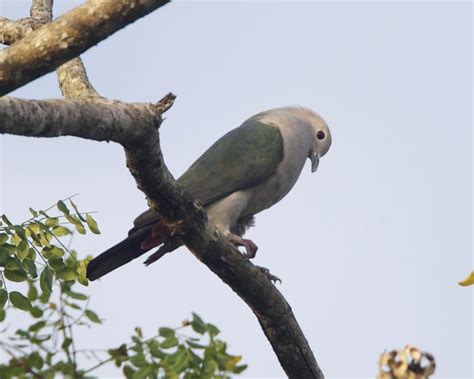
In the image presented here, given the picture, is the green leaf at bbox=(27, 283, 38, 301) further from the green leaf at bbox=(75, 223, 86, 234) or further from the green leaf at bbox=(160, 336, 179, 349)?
the green leaf at bbox=(160, 336, 179, 349)

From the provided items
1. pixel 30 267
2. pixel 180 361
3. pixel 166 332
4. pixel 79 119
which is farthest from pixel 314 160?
pixel 79 119

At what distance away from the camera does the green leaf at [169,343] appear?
3.61 metres

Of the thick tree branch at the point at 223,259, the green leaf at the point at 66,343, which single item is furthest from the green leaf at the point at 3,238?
the thick tree branch at the point at 223,259

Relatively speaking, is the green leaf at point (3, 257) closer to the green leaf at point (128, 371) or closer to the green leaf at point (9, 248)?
the green leaf at point (9, 248)

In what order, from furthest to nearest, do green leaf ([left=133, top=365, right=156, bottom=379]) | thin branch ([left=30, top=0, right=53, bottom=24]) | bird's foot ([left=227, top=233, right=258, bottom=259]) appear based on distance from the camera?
1. thin branch ([left=30, top=0, right=53, bottom=24])
2. bird's foot ([left=227, top=233, right=258, bottom=259])
3. green leaf ([left=133, top=365, right=156, bottom=379])

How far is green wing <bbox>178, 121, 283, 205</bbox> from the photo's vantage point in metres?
5.40

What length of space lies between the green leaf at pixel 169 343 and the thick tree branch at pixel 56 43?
1.30 meters

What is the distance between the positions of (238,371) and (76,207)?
3.30 feet

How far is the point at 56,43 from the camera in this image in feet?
9.22

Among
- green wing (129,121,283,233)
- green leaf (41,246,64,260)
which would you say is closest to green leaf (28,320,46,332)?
green leaf (41,246,64,260)

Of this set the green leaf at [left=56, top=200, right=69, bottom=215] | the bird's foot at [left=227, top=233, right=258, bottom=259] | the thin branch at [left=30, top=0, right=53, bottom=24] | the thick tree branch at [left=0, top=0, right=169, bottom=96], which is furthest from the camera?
the thin branch at [left=30, top=0, right=53, bottom=24]

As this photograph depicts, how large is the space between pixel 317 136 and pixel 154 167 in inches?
111

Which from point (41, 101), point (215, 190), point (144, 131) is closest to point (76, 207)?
point (144, 131)

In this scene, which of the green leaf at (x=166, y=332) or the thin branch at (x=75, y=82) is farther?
the thin branch at (x=75, y=82)
